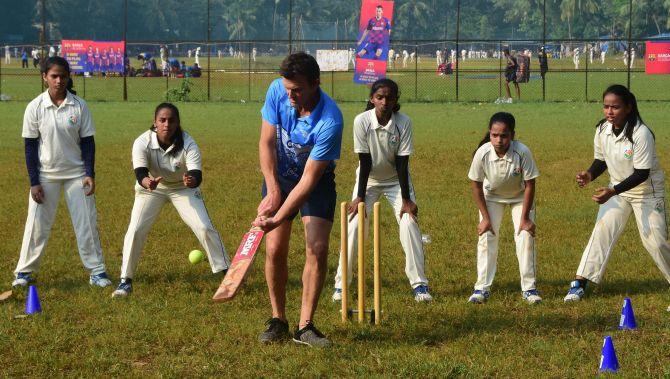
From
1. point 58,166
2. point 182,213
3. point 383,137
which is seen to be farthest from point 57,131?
point 383,137

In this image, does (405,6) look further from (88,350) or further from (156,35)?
(88,350)

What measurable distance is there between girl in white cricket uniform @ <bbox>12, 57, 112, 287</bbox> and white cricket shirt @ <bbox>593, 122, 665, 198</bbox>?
173 inches

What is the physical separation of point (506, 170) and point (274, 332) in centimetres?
250

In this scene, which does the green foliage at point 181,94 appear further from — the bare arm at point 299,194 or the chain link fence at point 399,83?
the bare arm at point 299,194

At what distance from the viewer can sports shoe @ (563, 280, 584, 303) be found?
8.15 metres

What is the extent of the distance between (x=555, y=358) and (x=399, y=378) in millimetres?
1104

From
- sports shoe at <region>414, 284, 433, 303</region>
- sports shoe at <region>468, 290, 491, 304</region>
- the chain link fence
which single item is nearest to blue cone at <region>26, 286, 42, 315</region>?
sports shoe at <region>414, 284, 433, 303</region>

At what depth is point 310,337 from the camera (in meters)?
6.70

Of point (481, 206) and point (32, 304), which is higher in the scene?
point (481, 206)

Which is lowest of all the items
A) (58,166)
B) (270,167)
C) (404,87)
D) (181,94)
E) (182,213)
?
(182,213)

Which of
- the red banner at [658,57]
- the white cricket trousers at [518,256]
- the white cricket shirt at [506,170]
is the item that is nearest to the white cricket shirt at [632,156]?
the white cricket shirt at [506,170]

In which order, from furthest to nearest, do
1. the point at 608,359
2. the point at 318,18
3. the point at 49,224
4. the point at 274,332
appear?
the point at 318,18
the point at 49,224
the point at 274,332
the point at 608,359

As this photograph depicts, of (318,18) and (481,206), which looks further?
(318,18)

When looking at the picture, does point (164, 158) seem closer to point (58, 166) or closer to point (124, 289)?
point (58, 166)
